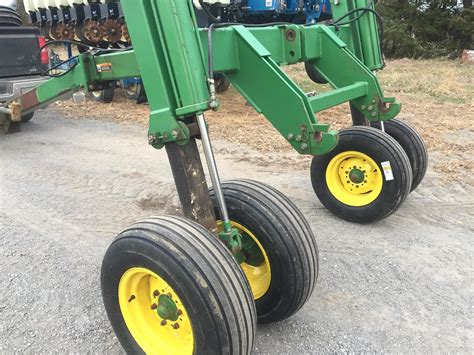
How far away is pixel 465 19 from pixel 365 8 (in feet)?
46.3

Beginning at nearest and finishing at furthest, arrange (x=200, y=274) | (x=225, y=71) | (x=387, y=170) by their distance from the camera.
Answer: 1. (x=200, y=274)
2. (x=225, y=71)
3. (x=387, y=170)

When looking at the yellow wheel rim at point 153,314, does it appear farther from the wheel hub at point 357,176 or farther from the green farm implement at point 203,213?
the wheel hub at point 357,176

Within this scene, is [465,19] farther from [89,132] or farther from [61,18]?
[89,132]

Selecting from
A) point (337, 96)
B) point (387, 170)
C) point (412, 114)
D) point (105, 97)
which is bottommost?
point (412, 114)

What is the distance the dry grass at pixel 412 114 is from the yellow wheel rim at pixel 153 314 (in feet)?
13.1

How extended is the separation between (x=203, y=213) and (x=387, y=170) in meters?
2.04

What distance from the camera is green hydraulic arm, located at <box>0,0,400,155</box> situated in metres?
2.30

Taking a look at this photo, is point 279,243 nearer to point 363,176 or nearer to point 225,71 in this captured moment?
point 225,71

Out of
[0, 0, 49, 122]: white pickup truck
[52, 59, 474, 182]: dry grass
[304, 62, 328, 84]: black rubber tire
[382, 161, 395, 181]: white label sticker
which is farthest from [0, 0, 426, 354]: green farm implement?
[0, 0, 49, 122]: white pickup truck

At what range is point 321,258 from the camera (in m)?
3.61

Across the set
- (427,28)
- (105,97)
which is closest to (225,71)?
(105,97)

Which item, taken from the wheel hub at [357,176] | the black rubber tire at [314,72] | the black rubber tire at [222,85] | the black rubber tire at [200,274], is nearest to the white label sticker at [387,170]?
the wheel hub at [357,176]

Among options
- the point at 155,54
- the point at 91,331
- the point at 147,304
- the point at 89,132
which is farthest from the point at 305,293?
the point at 89,132

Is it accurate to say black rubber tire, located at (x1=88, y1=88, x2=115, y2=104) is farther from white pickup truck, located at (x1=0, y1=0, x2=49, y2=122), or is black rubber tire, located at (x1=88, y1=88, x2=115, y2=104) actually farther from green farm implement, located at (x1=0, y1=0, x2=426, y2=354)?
green farm implement, located at (x1=0, y1=0, x2=426, y2=354)
